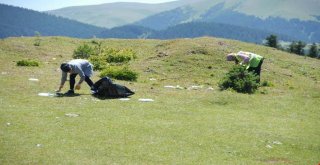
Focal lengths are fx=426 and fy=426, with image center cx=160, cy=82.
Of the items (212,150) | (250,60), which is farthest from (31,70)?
(212,150)

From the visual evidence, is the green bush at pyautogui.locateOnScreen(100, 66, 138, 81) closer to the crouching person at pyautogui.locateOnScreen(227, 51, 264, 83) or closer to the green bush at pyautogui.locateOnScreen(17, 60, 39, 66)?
the green bush at pyautogui.locateOnScreen(17, 60, 39, 66)

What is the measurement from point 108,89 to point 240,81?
934 centimetres

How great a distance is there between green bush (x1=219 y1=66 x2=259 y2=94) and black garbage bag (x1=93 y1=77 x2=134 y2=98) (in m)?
8.18

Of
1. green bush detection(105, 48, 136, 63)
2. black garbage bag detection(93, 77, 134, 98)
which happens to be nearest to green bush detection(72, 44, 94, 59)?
green bush detection(105, 48, 136, 63)

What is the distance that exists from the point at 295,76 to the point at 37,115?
26810mm

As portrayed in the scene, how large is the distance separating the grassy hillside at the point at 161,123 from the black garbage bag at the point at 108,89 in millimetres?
734

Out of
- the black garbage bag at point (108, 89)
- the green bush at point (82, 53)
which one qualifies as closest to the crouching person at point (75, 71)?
the black garbage bag at point (108, 89)

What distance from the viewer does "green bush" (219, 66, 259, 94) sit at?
92.3 ft

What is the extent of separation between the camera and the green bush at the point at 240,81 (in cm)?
2812

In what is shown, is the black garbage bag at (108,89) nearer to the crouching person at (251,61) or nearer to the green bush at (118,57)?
the crouching person at (251,61)

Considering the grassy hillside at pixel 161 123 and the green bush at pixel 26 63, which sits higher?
the green bush at pixel 26 63

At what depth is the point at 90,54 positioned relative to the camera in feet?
138

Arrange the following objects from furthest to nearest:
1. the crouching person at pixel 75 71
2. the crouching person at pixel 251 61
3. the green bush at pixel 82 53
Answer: the green bush at pixel 82 53 → the crouching person at pixel 251 61 → the crouching person at pixel 75 71

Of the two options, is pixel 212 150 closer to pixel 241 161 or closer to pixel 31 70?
pixel 241 161
